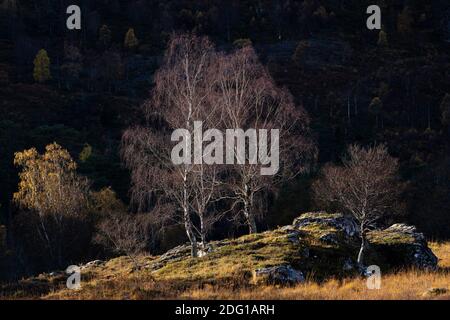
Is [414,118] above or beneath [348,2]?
beneath

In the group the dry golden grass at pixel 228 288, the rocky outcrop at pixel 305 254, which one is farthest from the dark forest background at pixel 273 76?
the dry golden grass at pixel 228 288

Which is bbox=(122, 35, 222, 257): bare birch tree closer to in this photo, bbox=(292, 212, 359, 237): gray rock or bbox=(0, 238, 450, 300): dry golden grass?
bbox=(0, 238, 450, 300): dry golden grass

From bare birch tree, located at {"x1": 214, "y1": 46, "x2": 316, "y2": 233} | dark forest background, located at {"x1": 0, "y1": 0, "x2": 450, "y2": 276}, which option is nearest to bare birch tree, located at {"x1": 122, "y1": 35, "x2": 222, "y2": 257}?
bare birch tree, located at {"x1": 214, "y1": 46, "x2": 316, "y2": 233}

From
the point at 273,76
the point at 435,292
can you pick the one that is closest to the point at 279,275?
the point at 435,292

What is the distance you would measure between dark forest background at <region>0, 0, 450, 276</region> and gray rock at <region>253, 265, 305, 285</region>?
30248mm

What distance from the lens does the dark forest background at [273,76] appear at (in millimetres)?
62312

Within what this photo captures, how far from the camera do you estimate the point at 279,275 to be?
16.5 meters

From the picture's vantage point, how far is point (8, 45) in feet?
407

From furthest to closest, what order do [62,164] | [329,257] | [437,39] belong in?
[437,39] → [62,164] → [329,257]

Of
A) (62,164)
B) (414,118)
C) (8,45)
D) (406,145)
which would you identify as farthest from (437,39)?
(62,164)

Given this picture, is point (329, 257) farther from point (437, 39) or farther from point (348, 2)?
point (348, 2)

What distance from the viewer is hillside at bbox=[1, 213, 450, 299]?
46.2 feet

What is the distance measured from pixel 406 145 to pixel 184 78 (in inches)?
2743

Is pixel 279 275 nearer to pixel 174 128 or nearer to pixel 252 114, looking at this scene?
pixel 174 128
